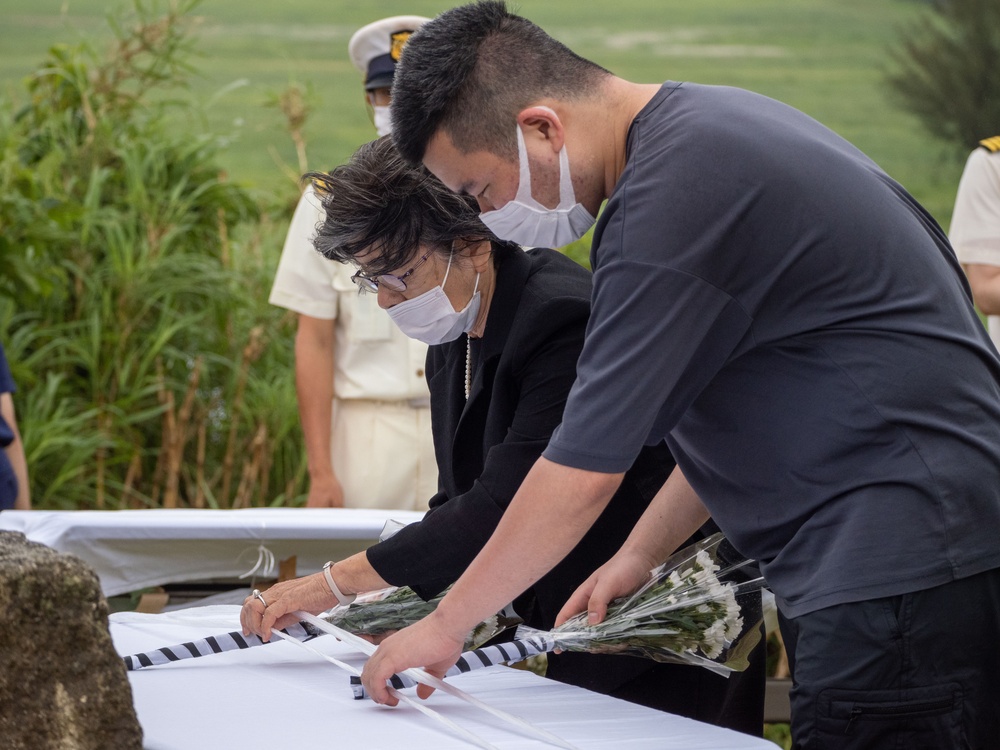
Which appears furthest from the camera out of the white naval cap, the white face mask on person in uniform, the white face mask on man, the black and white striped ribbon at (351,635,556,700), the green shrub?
the green shrub

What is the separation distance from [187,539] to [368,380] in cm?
86

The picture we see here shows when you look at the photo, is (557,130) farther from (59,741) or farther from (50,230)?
(50,230)

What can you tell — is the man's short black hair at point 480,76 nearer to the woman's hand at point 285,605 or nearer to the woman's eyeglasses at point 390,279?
the woman's eyeglasses at point 390,279

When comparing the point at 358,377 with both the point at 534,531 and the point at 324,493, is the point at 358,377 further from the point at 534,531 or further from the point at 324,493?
the point at 534,531

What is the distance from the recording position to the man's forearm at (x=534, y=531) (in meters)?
1.31

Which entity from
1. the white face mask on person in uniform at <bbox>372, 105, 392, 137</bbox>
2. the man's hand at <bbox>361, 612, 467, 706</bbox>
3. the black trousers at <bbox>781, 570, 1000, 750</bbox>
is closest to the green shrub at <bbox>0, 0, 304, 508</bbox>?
the white face mask on person in uniform at <bbox>372, 105, 392, 137</bbox>

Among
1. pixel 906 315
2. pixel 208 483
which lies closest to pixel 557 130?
pixel 906 315

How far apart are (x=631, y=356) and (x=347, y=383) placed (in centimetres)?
212

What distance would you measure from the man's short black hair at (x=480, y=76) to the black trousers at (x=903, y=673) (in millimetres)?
650

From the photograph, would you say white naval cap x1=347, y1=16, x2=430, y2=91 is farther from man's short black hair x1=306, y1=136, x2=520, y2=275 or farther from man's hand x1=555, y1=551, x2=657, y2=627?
man's hand x1=555, y1=551, x2=657, y2=627

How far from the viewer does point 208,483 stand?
4434 mm

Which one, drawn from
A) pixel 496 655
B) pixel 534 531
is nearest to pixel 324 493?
pixel 496 655

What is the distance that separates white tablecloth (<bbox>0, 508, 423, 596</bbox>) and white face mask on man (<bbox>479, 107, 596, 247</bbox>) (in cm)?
116

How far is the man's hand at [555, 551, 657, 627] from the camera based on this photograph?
1.70 meters
